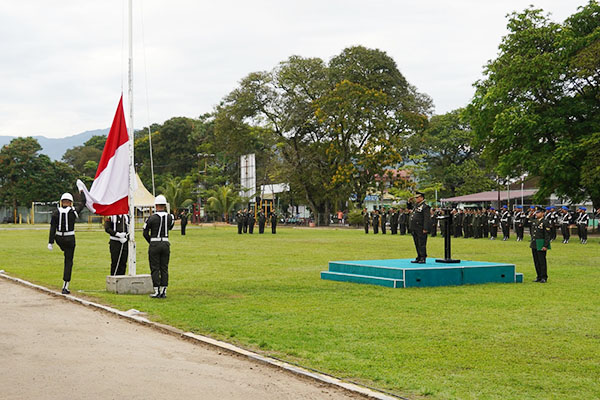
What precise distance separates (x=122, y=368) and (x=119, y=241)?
8325mm

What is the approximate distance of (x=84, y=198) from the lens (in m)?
14.4

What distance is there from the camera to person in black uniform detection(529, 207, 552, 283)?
1625 centimetres

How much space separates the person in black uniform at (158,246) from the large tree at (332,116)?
46.6m

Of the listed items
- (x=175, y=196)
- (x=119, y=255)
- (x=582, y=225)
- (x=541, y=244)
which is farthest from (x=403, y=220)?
(x=119, y=255)

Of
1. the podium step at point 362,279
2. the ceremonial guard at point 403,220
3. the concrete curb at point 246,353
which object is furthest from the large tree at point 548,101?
the concrete curb at point 246,353

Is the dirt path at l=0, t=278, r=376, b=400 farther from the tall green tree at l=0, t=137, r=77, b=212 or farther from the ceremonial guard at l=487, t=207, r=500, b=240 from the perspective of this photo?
the tall green tree at l=0, t=137, r=77, b=212

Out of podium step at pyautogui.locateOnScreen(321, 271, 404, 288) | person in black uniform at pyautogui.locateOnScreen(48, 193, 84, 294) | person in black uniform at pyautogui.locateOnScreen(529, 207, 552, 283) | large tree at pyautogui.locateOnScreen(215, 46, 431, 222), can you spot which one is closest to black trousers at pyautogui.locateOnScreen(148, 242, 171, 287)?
person in black uniform at pyautogui.locateOnScreen(48, 193, 84, 294)

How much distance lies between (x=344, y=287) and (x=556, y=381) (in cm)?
820

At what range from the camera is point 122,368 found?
743cm

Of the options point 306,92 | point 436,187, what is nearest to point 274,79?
point 306,92

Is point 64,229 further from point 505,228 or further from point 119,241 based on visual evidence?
point 505,228

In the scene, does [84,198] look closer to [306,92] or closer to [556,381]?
[556,381]

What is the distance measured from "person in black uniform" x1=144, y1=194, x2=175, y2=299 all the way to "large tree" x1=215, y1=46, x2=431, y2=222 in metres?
46.6

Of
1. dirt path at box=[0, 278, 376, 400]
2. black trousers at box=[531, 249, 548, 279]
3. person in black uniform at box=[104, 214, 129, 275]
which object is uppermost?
person in black uniform at box=[104, 214, 129, 275]
